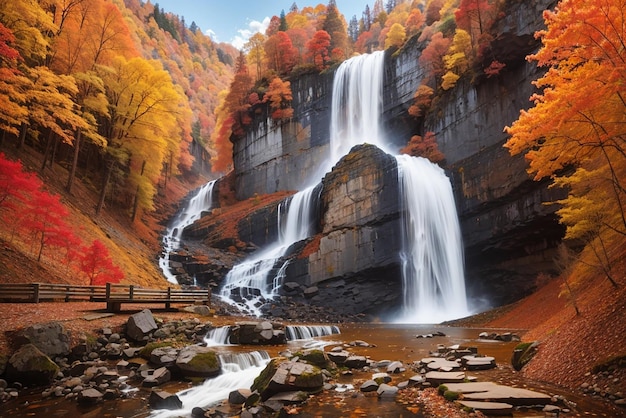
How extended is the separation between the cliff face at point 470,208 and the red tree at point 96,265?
12.5 metres

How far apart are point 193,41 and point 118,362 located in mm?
125781

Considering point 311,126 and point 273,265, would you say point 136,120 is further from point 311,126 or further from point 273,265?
point 311,126

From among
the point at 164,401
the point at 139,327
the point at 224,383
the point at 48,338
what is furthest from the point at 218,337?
the point at 164,401

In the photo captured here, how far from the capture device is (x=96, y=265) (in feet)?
60.8

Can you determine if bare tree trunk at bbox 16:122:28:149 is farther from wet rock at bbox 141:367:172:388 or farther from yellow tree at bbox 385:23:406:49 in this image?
yellow tree at bbox 385:23:406:49

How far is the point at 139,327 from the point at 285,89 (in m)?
37.3

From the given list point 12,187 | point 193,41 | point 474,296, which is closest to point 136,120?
point 12,187

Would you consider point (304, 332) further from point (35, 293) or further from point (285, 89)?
point (285, 89)

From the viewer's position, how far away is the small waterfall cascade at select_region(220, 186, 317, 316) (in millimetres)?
27375

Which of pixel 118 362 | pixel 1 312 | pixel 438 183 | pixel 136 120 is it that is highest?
pixel 136 120

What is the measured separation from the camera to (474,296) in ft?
86.9

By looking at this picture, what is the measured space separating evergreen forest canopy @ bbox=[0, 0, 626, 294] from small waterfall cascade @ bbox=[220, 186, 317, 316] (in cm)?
1053

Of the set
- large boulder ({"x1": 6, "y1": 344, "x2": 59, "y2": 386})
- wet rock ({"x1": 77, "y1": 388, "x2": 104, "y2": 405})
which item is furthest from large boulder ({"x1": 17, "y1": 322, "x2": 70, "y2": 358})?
wet rock ({"x1": 77, "y1": 388, "x2": 104, "y2": 405})

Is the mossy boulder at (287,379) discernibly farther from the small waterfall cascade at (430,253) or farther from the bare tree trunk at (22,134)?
the bare tree trunk at (22,134)
